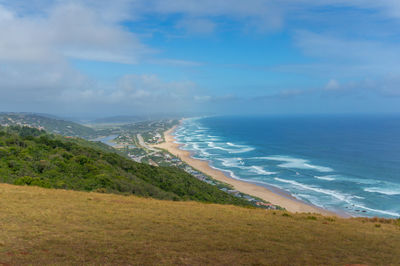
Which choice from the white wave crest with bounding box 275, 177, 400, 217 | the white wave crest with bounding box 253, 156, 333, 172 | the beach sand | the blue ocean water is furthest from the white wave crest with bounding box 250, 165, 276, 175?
the beach sand

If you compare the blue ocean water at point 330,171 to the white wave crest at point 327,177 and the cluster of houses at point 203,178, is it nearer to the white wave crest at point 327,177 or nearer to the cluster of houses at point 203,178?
the white wave crest at point 327,177

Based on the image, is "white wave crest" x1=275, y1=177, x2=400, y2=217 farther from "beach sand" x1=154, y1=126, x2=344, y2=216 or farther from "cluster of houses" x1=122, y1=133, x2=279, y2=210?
"cluster of houses" x1=122, y1=133, x2=279, y2=210

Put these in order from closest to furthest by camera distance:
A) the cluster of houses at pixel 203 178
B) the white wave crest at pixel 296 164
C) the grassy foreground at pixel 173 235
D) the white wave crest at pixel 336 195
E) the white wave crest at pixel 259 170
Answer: the grassy foreground at pixel 173 235 < the white wave crest at pixel 336 195 < the cluster of houses at pixel 203 178 < the white wave crest at pixel 259 170 < the white wave crest at pixel 296 164

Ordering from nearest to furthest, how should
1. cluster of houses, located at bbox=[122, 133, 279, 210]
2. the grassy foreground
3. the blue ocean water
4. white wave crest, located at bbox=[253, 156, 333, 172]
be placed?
1. the grassy foreground
2. cluster of houses, located at bbox=[122, 133, 279, 210]
3. the blue ocean water
4. white wave crest, located at bbox=[253, 156, 333, 172]

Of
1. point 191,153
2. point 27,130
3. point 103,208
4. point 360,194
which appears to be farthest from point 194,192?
point 27,130

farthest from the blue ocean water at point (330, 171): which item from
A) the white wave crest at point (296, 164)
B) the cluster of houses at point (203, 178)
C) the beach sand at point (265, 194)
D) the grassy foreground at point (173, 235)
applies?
the grassy foreground at point (173, 235)

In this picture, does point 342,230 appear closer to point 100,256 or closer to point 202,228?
point 202,228

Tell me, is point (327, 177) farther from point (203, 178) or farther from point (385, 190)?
point (203, 178)

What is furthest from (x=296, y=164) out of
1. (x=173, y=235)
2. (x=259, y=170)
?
(x=173, y=235)
